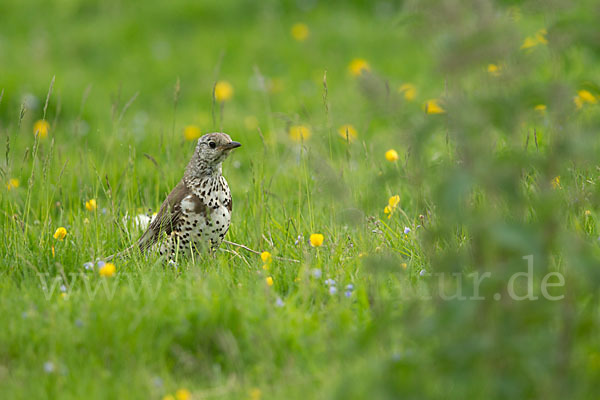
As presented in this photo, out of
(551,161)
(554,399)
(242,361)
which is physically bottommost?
(242,361)

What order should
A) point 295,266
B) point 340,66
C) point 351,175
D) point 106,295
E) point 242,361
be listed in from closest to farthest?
1. point 242,361
2. point 106,295
3. point 295,266
4. point 351,175
5. point 340,66

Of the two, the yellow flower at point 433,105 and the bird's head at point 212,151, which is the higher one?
the yellow flower at point 433,105

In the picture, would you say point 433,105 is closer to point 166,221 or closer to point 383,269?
point 383,269

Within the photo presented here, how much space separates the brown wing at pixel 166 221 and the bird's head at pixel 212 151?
0.61 ft

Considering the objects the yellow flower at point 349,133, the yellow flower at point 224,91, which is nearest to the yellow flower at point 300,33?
the yellow flower at point 224,91

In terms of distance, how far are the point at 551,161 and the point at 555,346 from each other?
672 mm

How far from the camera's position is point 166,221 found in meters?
4.86

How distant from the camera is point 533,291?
3.54 meters

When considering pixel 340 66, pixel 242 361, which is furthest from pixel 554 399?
pixel 340 66

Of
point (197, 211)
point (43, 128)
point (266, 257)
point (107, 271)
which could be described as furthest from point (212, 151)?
point (43, 128)

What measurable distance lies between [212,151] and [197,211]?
0.44m

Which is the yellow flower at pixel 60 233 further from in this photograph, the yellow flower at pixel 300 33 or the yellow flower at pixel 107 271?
the yellow flower at pixel 300 33

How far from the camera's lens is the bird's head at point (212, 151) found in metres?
5.09

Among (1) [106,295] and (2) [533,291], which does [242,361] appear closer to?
(1) [106,295]
